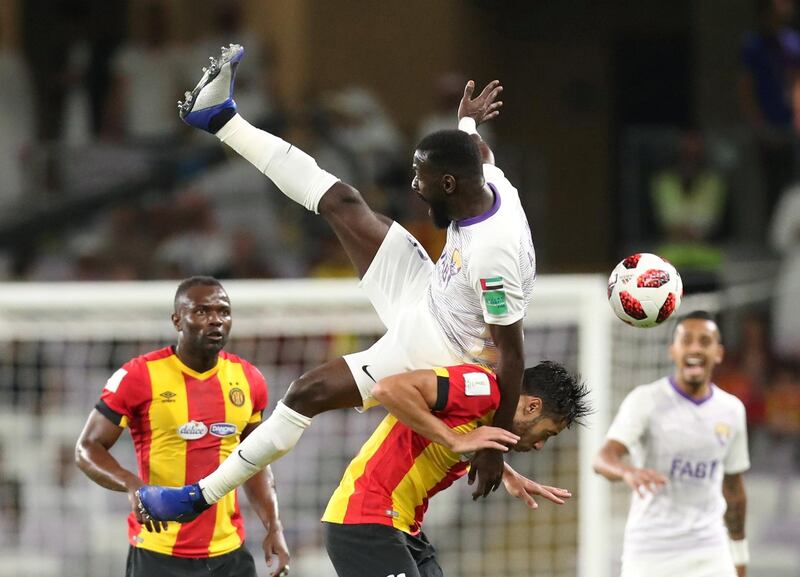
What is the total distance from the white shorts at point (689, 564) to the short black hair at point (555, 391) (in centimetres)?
167

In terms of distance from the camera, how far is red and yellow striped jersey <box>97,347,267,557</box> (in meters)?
5.79

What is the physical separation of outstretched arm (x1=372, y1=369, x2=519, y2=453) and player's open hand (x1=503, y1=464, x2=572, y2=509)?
38 centimetres

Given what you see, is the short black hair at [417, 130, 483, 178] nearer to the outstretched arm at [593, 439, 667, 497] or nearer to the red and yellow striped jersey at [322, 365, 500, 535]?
the red and yellow striped jersey at [322, 365, 500, 535]

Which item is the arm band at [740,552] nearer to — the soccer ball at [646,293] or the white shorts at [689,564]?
the white shorts at [689,564]

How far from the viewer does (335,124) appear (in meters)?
12.6

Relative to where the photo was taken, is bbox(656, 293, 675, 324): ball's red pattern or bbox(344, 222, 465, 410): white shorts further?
bbox(656, 293, 675, 324): ball's red pattern

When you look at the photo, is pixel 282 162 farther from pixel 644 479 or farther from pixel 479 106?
pixel 644 479

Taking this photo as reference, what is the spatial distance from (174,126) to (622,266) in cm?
801

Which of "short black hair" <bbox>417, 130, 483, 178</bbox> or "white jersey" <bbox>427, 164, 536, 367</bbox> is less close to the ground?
"short black hair" <bbox>417, 130, 483, 178</bbox>

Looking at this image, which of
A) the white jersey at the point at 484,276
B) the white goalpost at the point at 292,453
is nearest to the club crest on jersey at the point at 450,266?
the white jersey at the point at 484,276

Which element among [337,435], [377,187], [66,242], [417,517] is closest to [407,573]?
[417,517]

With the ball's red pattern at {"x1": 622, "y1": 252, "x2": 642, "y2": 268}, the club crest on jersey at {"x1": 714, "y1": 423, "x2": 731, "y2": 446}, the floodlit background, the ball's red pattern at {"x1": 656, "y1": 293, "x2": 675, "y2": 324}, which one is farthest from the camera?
the floodlit background

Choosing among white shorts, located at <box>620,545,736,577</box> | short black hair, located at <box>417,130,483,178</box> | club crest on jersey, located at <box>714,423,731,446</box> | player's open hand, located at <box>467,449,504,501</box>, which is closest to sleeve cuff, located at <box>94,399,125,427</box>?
player's open hand, located at <box>467,449,504,501</box>

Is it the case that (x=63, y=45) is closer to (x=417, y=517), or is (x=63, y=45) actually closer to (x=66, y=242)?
(x=66, y=242)
